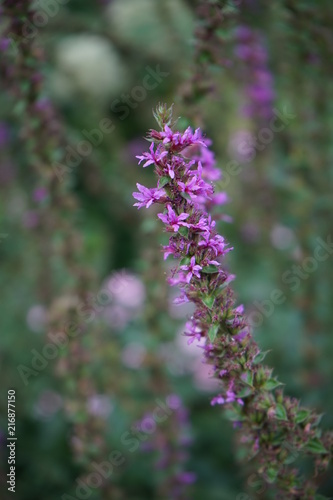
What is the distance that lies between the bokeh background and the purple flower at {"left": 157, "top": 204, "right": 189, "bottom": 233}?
17.1 inches

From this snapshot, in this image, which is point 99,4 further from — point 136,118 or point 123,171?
point 136,118

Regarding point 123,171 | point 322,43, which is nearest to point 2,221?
point 123,171

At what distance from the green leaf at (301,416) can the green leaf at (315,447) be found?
0.07 meters

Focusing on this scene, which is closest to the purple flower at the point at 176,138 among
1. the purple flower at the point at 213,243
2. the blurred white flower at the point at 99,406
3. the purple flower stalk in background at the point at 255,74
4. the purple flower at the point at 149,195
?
the purple flower at the point at 149,195

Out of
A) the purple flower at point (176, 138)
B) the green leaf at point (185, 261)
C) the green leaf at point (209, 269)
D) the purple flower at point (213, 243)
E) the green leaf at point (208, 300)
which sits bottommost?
the green leaf at point (208, 300)

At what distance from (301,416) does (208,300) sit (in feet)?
1.41

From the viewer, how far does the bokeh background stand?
2202 millimetres

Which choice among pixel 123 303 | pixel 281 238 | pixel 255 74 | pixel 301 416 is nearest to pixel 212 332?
pixel 301 416

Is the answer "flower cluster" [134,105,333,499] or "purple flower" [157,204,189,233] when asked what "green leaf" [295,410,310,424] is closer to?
"flower cluster" [134,105,333,499]

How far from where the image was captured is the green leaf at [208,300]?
4.25 feet

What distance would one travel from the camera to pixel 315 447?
1.48 metres

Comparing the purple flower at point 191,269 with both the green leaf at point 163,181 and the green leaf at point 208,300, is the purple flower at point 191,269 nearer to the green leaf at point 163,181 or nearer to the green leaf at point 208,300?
Answer: the green leaf at point 208,300

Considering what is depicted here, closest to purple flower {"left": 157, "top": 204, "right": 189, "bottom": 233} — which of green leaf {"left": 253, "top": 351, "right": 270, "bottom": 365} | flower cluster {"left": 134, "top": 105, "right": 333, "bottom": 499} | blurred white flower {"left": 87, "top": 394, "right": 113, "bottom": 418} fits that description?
flower cluster {"left": 134, "top": 105, "right": 333, "bottom": 499}

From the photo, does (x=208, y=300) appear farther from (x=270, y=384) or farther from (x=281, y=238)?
(x=281, y=238)
